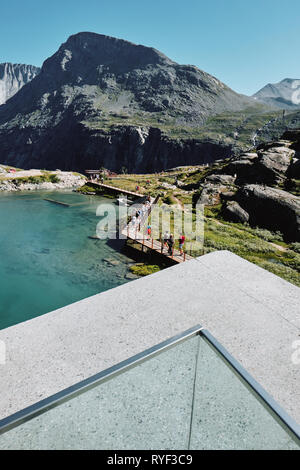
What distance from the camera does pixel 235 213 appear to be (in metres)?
35.0

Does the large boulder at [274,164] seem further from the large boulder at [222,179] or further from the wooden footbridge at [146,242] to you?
the wooden footbridge at [146,242]

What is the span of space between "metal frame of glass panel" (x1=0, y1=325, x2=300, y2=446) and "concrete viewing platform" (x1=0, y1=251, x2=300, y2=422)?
2146mm

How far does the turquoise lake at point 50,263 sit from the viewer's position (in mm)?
19109

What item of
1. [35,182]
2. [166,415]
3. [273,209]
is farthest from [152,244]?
[35,182]

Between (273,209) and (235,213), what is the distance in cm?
490

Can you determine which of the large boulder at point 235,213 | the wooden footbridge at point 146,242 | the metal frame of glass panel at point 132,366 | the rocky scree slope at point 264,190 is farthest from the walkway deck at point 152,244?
the metal frame of glass panel at point 132,366

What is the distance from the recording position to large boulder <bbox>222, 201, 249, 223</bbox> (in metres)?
34.4

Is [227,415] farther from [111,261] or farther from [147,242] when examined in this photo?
[147,242]

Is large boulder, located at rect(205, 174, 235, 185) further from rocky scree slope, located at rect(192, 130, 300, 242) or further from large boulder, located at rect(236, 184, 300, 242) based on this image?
large boulder, located at rect(236, 184, 300, 242)

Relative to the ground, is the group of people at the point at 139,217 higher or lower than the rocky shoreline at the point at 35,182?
lower

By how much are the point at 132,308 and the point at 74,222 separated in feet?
122

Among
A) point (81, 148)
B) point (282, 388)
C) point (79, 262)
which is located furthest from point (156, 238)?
point (81, 148)

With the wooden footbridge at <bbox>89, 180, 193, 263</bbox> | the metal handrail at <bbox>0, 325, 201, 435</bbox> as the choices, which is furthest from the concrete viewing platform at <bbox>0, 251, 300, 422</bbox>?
the wooden footbridge at <bbox>89, 180, 193, 263</bbox>

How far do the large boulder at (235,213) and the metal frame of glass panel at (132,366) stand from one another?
3274cm
